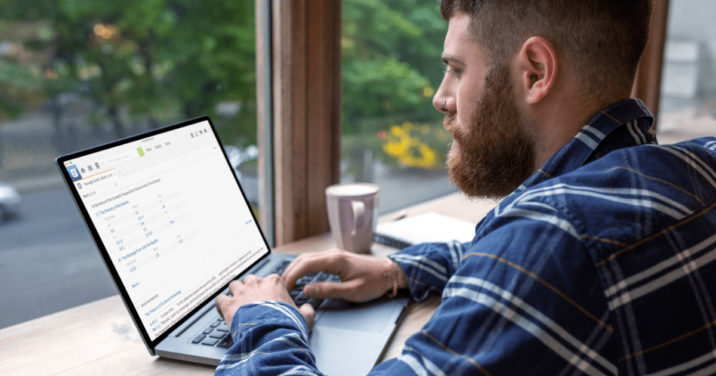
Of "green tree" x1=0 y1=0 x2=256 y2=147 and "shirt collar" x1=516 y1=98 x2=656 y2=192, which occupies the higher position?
"green tree" x1=0 y1=0 x2=256 y2=147

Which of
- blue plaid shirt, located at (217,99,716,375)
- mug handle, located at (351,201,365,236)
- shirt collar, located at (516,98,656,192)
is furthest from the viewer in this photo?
mug handle, located at (351,201,365,236)

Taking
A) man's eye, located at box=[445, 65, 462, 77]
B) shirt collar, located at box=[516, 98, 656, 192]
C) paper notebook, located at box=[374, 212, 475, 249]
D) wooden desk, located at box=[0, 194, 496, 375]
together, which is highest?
man's eye, located at box=[445, 65, 462, 77]

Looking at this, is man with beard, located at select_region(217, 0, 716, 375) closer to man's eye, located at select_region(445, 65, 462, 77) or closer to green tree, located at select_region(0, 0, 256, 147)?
man's eye, located at select_region(445, 65, 462, 77)

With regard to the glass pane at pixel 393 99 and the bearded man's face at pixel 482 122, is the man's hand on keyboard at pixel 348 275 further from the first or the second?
the glass pane at pixel 393 99

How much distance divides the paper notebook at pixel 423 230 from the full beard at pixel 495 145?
0.43m

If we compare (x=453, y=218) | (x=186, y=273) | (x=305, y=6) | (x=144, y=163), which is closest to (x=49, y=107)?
(x=144, y=163)

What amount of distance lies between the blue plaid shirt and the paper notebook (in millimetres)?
664

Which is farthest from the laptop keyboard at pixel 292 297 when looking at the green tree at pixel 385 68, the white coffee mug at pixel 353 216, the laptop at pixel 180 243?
the green tree at pixel 385 68

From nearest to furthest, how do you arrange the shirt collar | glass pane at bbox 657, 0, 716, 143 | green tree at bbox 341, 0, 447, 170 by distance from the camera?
the shirt collar, green tree at bbox 341, 0, 447, 170, glass pane at bbox 657, 0, 716, 143

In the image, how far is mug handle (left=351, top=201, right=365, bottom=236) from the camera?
4.03ft

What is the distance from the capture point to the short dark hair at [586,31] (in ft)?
2.37

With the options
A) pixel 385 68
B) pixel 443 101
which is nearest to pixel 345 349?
pixel 443 101

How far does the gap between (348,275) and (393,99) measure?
0.82 metres

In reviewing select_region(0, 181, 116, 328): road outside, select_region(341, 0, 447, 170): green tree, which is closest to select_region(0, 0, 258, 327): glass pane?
select_region(0, 181, 116, 328): road outside
